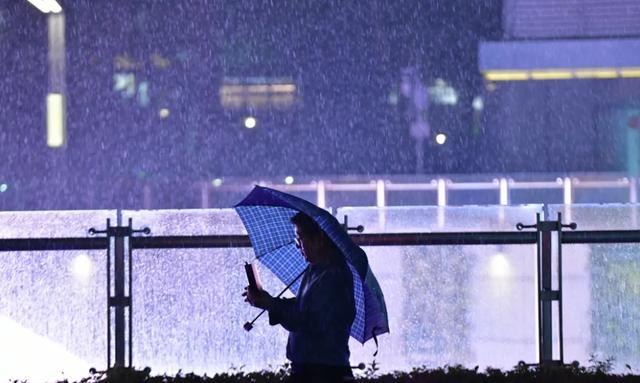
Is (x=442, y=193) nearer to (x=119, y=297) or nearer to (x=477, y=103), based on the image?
(x=477, y=103)

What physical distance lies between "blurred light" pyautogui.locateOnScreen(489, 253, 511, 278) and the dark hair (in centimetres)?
277

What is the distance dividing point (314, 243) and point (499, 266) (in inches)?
112

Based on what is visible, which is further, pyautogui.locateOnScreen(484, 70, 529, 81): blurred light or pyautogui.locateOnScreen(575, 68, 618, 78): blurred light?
pyautogui.locateOnScreen(484, 70, 529, 81): blurred light

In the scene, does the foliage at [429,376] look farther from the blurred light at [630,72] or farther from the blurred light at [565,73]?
the blurred light at [630,72]

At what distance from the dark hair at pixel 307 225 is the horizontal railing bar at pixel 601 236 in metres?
2.74

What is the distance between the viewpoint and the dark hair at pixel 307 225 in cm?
389

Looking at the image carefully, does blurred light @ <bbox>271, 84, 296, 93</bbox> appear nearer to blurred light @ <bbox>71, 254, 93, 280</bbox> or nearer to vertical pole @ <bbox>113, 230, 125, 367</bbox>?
blurred light @ <bbox>71, 254, 93, 280</bbox>

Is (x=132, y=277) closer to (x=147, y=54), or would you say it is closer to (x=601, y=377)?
(x=601, y=377)

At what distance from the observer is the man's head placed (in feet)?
12.7

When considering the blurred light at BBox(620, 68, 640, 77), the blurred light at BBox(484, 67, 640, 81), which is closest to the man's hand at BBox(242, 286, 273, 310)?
the blurred light at BBox(484, 67, 640, 81)

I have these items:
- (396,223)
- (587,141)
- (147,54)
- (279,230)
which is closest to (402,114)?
(587,141)

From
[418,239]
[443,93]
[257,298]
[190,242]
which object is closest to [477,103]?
[443,93]

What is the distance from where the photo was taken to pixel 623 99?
27.1 m

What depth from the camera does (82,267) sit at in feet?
20.9
